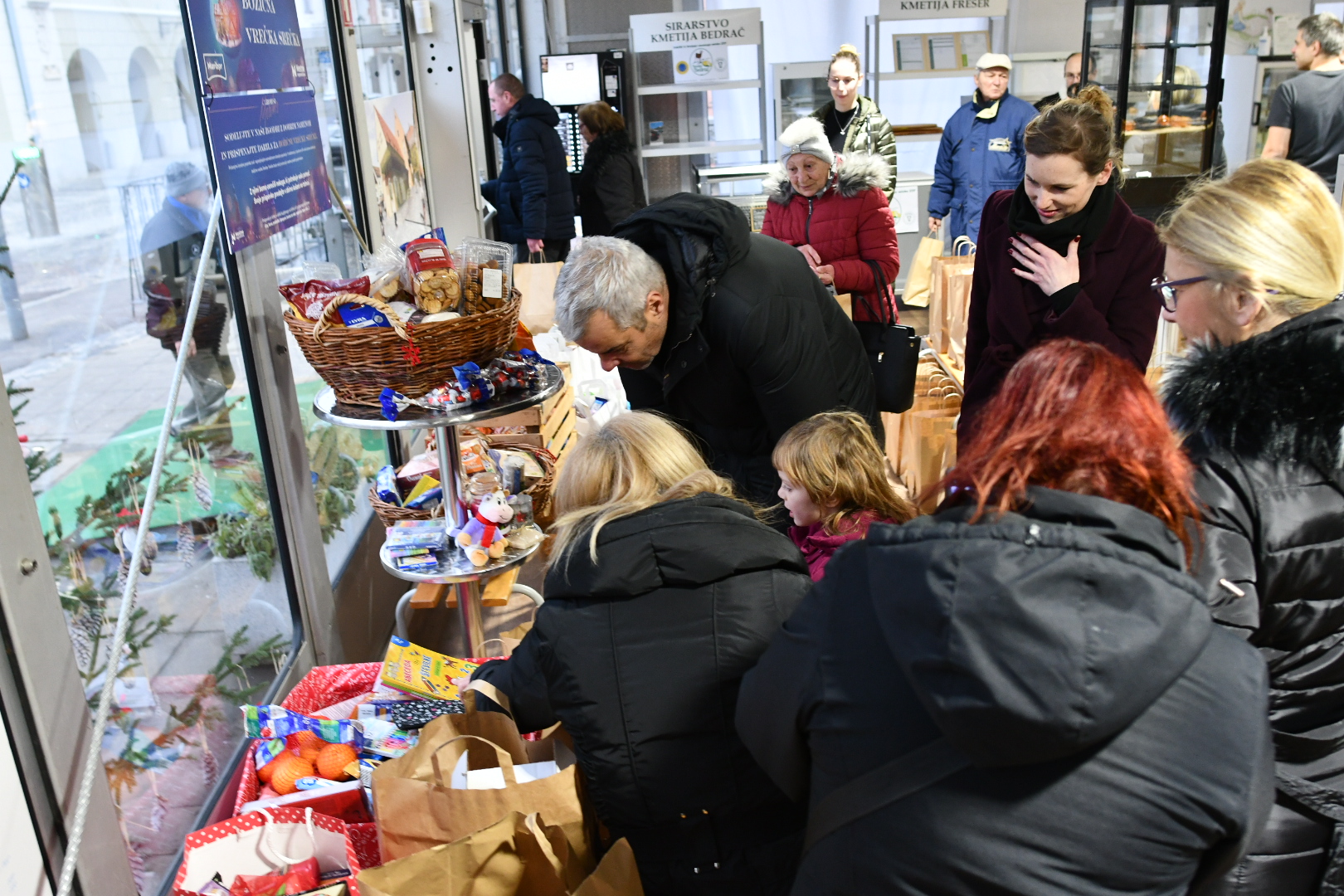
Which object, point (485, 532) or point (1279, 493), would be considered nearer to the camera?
point (1279, 493)

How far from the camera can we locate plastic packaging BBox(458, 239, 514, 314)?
243 centimetres

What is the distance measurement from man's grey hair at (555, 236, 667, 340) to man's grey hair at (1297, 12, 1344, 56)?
580 centimetres

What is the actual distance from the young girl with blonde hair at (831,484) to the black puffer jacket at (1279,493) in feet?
2.62

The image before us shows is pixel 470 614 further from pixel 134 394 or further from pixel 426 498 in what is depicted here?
pixel 134 394

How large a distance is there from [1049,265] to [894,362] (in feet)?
3.75

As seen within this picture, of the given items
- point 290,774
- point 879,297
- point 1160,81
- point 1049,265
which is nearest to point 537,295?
point 879,297

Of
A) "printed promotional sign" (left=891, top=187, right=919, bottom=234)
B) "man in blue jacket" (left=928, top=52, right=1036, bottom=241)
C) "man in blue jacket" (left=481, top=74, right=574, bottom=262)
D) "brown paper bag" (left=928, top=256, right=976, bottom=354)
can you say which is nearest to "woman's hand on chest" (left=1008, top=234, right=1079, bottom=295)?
"brown paper bag" (left=928, top=256, right=976, bottom=354)

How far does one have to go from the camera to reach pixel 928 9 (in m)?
9.04

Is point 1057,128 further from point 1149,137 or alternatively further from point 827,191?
point 1149,137

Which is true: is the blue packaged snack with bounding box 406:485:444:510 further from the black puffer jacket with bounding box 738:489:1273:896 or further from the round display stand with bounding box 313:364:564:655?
the black puffer jacket with bounding box 738:489:1273:896

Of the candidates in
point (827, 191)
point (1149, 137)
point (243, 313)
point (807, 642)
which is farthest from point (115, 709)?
point (1149, 137)

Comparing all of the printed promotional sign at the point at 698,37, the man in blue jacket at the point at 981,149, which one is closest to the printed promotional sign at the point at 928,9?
the printed promotional sign at the point at 698,37

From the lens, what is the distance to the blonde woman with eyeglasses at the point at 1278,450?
1.35 metres

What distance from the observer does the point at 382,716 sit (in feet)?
7.60
